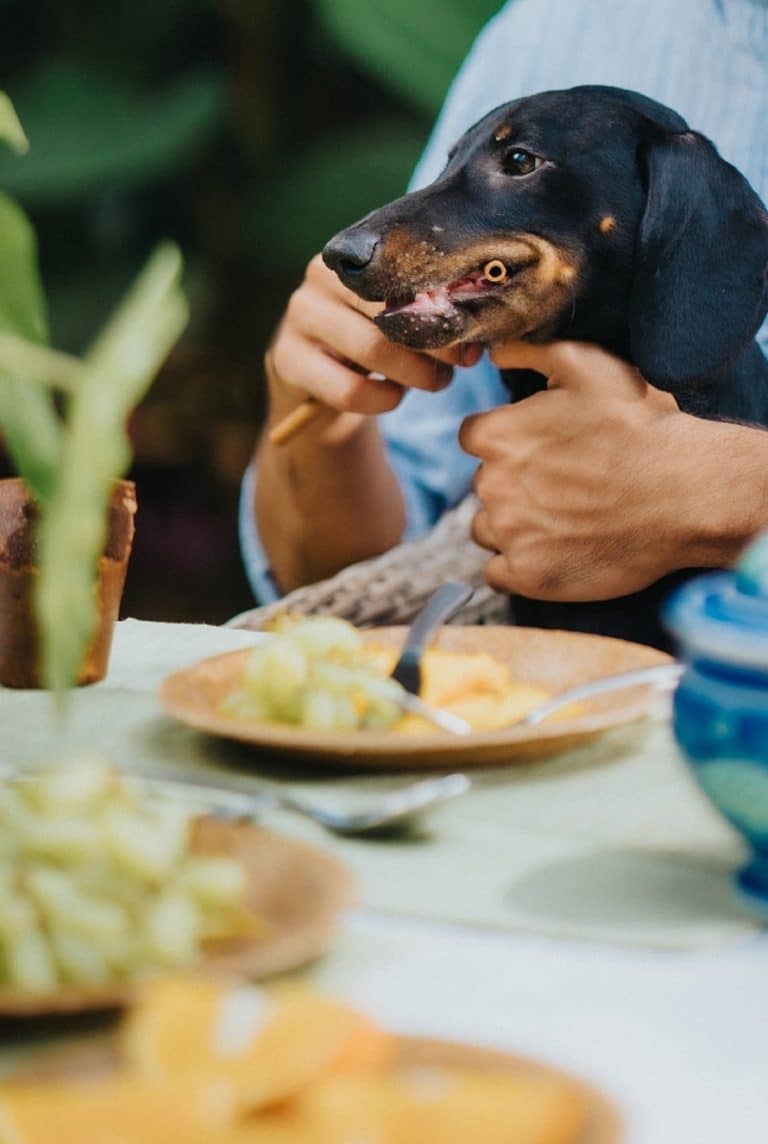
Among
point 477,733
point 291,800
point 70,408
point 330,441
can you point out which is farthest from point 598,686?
point 330,441

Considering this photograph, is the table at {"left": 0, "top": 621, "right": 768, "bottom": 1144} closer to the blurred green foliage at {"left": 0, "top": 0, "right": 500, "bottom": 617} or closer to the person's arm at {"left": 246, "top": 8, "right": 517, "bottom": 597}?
the person's arm at {"left": 246, "top": 8, "right": 517, "bottom": 597}

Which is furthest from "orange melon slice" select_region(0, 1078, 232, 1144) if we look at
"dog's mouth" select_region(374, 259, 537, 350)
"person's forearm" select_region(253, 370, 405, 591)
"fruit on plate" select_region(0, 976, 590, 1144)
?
"person's forearm" select_region(253, 370, 405, 591)

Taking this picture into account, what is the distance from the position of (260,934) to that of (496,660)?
434mm

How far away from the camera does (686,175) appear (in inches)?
54.3

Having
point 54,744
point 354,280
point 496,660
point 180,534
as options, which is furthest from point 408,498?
point 180,534

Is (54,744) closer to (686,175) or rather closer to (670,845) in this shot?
(670,845)

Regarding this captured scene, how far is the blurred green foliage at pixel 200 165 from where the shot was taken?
319 centimetres

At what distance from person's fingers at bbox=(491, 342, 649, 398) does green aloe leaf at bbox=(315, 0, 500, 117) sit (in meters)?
1.53

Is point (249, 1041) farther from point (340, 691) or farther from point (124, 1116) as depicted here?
point (340, 691)

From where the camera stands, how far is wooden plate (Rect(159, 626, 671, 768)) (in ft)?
2.53

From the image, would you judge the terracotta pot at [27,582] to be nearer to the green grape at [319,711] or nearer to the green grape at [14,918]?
the green grape at [319,711]

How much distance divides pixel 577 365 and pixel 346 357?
0.64ft

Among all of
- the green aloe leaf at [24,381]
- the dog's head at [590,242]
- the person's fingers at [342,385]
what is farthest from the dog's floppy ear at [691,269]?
the green aloe leaf at [24,381]

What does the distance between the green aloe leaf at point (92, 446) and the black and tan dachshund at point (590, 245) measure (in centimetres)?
91
